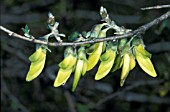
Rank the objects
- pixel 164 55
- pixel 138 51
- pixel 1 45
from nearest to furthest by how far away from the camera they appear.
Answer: pixel 138 51, pixel 164 55, pixel 1 45

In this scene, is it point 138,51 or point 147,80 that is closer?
point 138,51

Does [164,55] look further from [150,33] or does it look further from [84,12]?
[84,12]

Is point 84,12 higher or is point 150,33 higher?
point 84,12

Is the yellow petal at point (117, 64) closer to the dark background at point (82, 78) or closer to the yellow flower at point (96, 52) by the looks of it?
the yellow flower at point (96, 52)

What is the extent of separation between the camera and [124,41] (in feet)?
3.91

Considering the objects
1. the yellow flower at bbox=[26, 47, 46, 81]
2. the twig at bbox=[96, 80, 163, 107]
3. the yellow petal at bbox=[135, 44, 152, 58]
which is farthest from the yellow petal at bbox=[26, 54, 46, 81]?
the twig at bbox=[96, 80, 163, 107]

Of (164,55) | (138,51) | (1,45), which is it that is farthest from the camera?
(1,45)

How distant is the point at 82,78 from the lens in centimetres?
351

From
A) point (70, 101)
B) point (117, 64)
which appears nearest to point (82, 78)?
point (70, 101)

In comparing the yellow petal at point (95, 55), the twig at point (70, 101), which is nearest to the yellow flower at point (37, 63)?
the yellow petal at point (95, 55)

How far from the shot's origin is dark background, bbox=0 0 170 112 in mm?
3396

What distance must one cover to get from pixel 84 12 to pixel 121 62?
2616 millimetres

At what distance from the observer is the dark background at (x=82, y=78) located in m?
3.40

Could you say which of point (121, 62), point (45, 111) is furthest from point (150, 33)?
point (121, 62)
